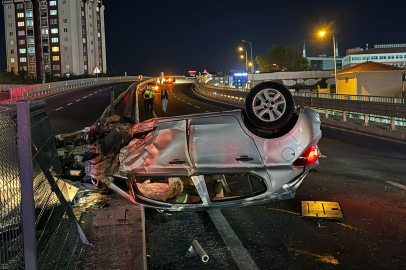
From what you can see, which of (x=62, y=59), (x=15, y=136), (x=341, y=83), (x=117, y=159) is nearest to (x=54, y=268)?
(x=15, y=136)

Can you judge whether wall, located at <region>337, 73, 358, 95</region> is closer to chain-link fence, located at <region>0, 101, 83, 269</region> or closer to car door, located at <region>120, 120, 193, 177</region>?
car door, located at <region>120, 120, 193, 177</region>

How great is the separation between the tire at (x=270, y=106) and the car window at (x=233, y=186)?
734mm

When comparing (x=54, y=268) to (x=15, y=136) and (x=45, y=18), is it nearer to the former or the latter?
(x=15, y=136)

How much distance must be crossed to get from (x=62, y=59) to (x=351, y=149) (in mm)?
116005

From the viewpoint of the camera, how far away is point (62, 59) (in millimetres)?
117562

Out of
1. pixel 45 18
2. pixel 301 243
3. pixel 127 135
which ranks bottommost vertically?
pixel 301 243

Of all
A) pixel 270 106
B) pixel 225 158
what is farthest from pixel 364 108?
pixel 225 158

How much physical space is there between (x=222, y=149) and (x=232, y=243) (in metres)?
1.23

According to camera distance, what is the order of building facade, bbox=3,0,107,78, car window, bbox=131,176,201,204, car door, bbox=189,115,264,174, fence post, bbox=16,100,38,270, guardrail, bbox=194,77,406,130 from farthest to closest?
building facade, bbox=3,0,107,78 < guardrail, bbox=194,77,406,130 < car window, bbox=131,176,201,204 < car door, bbox=189,115,264,174 < fence post, bbox=16,100,38,270

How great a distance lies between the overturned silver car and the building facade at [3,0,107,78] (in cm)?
11752

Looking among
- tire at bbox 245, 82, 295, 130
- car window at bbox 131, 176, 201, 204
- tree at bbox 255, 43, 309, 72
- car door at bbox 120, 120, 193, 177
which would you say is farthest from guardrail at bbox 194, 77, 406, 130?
tree at bbox 255, 43, 309, 72

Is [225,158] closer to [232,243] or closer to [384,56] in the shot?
[232,243]

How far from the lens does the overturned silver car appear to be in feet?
18.4

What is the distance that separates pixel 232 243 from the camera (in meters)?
5.14
